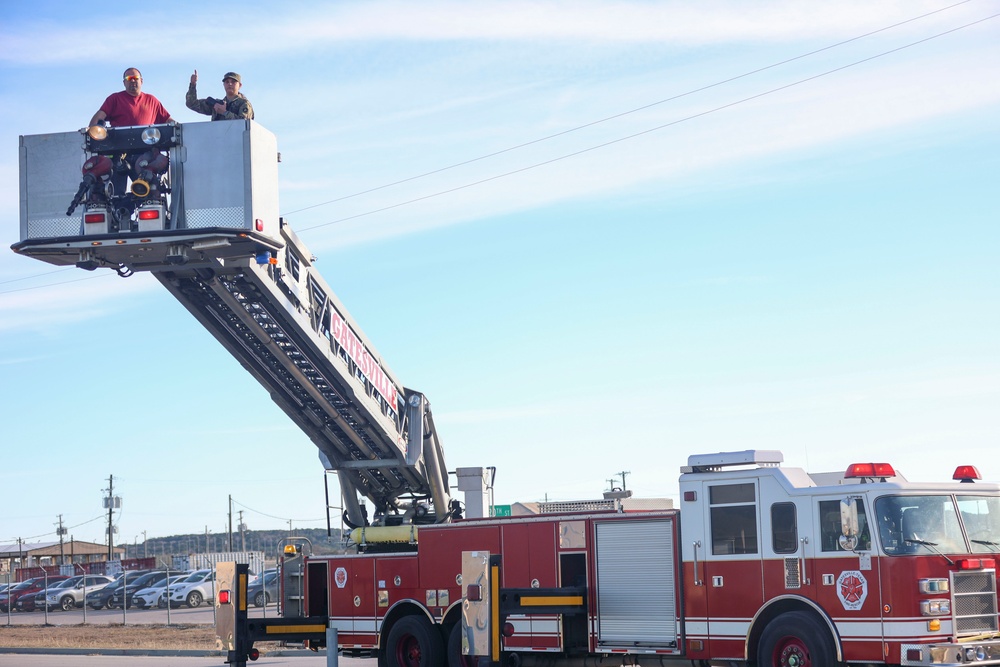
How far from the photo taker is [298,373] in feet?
55.1

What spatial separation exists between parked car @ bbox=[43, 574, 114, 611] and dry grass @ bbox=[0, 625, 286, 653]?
12.1 meters

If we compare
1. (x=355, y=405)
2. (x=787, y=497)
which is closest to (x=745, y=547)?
(x=787, y=497)

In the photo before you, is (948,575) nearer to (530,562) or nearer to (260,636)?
(530,562)

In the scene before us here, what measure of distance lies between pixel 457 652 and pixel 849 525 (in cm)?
574

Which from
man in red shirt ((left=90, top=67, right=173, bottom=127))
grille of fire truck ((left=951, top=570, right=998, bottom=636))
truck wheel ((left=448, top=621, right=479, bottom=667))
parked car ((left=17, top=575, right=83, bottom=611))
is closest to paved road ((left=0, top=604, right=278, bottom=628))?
parked car ((left=17, top=575, right=83, bottom=611))

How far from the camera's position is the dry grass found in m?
25.8

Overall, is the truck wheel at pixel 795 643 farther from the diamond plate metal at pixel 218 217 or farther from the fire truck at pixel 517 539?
the diamond plate metal at pixel 218 217

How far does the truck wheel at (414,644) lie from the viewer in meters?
16.1

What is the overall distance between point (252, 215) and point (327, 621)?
6.68 meters

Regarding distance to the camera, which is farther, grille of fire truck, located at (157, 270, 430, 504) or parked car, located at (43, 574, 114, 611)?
parked car, located at (43, 574, 114, 611)

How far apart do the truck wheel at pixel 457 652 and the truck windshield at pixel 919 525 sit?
574cm

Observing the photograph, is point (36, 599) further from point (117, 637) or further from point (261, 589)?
point (117, 637)

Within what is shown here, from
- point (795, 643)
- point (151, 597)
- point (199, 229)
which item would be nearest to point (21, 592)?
point (151, 597)

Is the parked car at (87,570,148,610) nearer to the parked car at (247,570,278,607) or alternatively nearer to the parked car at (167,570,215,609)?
the parked car at (167,570,215,609)
